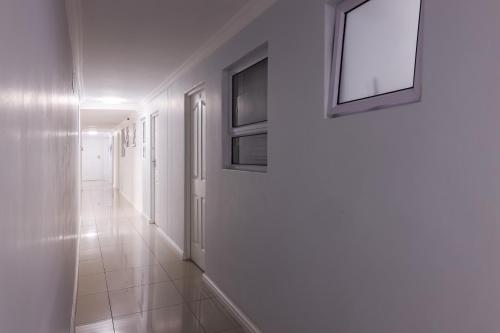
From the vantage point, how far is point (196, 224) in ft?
14.5

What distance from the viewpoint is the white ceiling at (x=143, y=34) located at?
8.71ft

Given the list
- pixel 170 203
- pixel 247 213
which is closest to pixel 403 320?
pixel 247 213

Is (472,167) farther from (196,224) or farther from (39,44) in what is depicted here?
(196,224)

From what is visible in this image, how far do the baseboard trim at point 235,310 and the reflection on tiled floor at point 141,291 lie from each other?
0.05 metres

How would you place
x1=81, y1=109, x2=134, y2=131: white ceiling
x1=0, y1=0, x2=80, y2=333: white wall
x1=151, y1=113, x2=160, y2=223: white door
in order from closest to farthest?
x1=0, y1=0, x2=80, y2=333: white wall, x1=151, y1=113, x2=160, y2=223: white door, x1=81, y1=109, x2=134, y2=131: white ceiling

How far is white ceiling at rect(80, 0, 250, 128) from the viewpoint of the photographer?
2.66 m

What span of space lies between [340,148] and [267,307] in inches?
55.5

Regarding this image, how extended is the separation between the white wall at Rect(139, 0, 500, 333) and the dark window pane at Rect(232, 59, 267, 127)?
0.20 m

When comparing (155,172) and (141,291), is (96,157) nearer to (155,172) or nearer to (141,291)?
(155,172)

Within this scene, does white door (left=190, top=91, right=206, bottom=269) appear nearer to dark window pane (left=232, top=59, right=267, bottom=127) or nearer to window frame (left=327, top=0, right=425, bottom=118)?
dark window pane (left=232, top=59, right=267, bottom=127)

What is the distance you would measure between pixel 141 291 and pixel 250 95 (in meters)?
2.38

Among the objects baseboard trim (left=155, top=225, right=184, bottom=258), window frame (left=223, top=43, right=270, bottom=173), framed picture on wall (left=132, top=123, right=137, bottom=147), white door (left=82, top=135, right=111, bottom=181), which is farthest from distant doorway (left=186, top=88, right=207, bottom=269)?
white door (left=82, top=135, right=111, bottom=181)

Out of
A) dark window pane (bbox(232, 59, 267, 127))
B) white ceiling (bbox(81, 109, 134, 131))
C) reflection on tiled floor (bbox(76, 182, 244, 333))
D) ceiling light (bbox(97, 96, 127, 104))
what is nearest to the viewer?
dark window pane (bbox(232, 59, 267, 127))

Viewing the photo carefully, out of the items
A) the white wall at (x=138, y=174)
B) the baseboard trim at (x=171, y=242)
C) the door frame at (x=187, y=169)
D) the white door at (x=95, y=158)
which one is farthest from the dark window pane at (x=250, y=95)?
the white door at (x=95, y=158)
